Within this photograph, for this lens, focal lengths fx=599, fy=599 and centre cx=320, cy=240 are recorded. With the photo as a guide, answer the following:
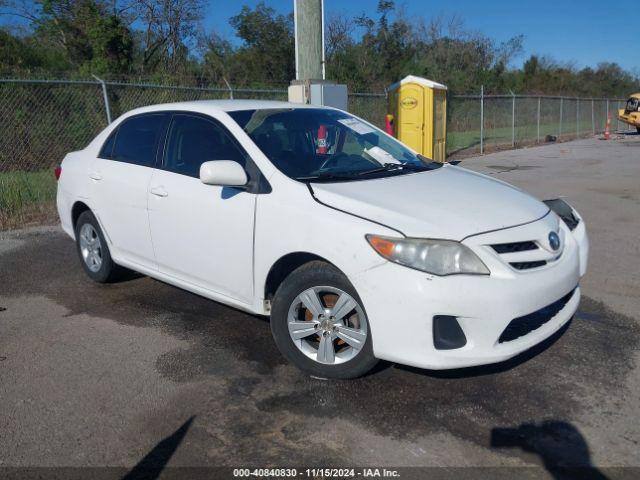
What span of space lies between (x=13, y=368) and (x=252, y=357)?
60.5 inches

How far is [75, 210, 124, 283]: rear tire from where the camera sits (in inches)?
209

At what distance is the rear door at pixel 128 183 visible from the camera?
468 centimetres

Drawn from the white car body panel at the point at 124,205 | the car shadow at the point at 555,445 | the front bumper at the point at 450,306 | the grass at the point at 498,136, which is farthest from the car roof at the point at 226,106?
the grass at the point at 498,136

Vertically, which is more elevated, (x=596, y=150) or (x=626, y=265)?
(x=596, y=150)

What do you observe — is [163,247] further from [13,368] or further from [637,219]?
[637,219]

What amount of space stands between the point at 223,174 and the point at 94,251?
2.37 m

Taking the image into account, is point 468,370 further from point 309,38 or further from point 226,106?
point 309,38

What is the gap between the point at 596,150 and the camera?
799 inches

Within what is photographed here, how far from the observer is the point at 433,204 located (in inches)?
138

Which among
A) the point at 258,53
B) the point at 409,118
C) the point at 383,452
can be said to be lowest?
the point at 383,452

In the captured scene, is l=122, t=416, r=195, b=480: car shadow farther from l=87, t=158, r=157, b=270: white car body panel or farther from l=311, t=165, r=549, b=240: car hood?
l=87, t=158, r=157, b=270: white car body panel

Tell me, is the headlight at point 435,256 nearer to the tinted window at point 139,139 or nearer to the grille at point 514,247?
the grille at point 514,247

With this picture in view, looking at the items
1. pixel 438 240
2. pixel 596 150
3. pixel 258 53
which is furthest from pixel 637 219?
pixel 258 53

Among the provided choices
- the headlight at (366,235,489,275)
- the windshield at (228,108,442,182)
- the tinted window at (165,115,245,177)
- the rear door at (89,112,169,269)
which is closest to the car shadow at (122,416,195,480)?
the headlight at (366,235,489,275)
